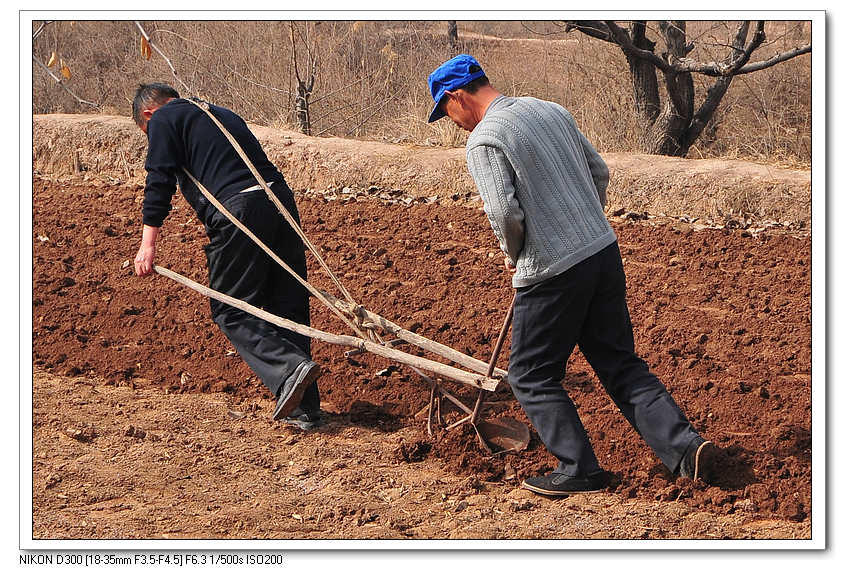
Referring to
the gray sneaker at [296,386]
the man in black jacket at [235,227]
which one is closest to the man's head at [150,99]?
the man in black jacket at [235,227]

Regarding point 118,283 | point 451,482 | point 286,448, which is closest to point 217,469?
point 286,448

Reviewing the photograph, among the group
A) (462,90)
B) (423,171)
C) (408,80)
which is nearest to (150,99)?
(462,90)

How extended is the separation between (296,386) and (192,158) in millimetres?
1288

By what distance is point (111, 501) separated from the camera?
13.4ft

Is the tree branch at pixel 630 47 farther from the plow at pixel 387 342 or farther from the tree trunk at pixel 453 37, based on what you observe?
the plow at pixel 387 342

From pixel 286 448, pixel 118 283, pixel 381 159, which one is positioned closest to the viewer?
pixel 286 448

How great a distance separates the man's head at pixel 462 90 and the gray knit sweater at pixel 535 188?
2.9 inches

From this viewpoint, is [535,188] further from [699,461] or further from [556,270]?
[699,461]

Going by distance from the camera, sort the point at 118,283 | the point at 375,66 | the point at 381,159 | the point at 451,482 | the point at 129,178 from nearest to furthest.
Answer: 1. the point at 451,482
2. the point at 118,283
3. the point at 381,159
4. the point at 129,178
5. the point at 375,66

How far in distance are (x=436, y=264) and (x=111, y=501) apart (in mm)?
3647

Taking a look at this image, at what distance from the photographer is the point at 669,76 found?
394 inches

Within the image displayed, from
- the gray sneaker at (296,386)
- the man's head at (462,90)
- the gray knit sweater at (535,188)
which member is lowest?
the gray sneaker at (296,386)

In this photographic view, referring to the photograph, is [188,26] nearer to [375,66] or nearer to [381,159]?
[375,66]

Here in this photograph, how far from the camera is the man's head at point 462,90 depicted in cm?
375
